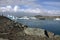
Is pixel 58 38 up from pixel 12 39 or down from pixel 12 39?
down

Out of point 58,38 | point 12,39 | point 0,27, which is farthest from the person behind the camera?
point 0,27

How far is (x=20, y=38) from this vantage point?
17.8 metres

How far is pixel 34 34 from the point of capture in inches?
808

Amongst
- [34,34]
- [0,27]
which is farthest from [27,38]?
[0,27]

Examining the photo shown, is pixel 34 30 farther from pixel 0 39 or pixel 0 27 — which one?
pixel 0 39

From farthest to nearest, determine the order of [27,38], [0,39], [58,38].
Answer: [58,38], [27,38], [0,39]

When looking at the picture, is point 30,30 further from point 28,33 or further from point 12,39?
point 12,39

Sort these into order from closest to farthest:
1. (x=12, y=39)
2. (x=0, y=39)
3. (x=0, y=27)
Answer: (x=0, y=39) → (x=12, y=39) → (x=0, y=27)

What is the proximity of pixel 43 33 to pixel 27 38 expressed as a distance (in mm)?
2735

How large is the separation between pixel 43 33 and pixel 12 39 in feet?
14.5

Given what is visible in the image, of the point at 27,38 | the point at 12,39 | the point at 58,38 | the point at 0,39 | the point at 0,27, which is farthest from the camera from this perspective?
the point at 0,27

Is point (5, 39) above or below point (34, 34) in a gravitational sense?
above

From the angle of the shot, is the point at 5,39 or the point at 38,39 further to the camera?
the point at 38,39

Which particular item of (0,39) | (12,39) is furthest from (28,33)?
(0,39)
